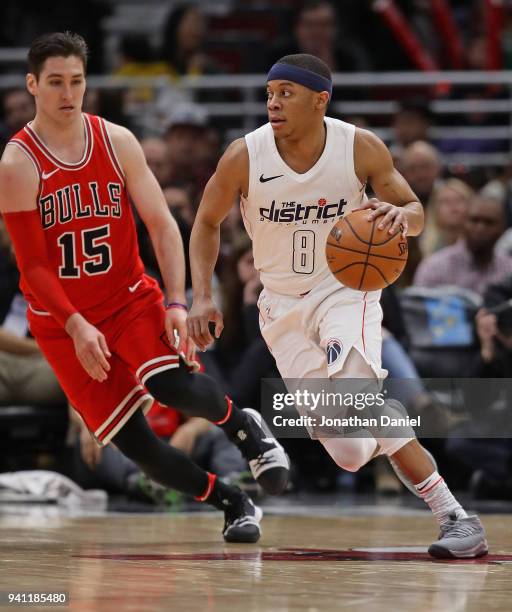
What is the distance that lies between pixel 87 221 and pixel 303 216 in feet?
3.01

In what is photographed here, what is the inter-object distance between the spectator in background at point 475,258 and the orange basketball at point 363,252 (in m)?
3.96

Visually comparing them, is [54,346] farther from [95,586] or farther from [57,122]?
[95,586]

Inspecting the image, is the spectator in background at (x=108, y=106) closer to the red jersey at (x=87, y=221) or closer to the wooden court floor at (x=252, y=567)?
the wooden court floor at (x=252, y=567)

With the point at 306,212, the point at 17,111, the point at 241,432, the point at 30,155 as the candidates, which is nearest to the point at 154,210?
the point at 30,155

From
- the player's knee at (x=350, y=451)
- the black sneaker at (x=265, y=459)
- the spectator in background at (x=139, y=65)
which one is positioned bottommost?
the black sneaker at (x=265, y=459)

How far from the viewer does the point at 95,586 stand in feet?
13.8

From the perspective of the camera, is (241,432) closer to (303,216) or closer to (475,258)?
(303,216)

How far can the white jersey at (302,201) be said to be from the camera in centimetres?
561

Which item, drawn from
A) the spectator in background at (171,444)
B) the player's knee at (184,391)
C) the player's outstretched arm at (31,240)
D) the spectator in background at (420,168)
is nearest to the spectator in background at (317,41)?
the spectator in background at (420,168)

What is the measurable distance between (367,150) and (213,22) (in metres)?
8.58

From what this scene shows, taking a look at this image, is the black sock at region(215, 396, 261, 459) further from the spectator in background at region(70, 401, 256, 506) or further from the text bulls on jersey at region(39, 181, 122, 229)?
the spectator in background at region(70, 401, 256, 506)

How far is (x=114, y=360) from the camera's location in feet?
19.1

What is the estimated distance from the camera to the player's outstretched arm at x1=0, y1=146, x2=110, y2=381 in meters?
5.48

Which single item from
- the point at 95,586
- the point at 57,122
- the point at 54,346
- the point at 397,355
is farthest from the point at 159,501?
the point at 95,586
